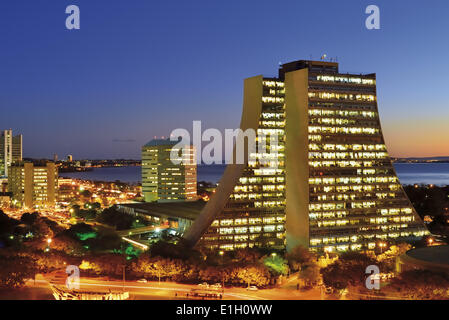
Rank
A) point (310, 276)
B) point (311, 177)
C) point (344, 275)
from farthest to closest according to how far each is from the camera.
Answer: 1. point (311, 177)
2. point (310, 276)
3. point (344, 275)

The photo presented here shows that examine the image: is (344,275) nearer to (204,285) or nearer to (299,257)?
(204,285)

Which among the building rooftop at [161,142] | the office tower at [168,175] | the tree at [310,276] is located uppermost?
the building rooftop at [161,142]

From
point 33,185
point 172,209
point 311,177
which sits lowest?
point 172,209

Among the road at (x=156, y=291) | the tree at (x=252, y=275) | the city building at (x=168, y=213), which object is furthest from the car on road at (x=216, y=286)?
the city building at (x=168, y=213)

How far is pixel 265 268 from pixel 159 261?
12.3 meters

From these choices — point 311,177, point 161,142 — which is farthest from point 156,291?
point 161,142

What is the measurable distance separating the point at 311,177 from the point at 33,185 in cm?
10957

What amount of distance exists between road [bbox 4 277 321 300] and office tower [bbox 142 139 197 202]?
355ft

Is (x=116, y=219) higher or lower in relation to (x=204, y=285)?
higher

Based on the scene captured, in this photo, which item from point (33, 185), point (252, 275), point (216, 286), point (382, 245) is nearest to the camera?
point (216, 286)

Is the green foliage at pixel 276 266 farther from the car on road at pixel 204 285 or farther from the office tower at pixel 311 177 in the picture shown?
the office tower at pixel 311 177

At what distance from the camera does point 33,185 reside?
158 m

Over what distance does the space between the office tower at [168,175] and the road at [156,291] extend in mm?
108356

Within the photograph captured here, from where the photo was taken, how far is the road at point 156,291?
168 feet
